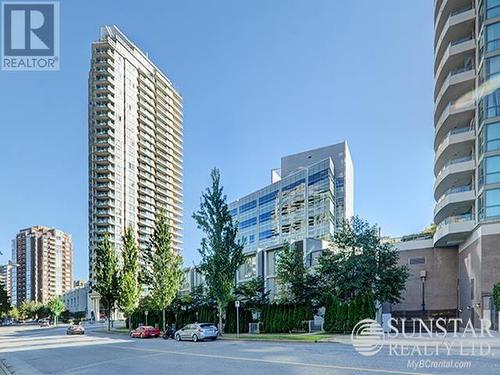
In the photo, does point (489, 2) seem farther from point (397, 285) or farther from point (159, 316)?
point (159, 316)

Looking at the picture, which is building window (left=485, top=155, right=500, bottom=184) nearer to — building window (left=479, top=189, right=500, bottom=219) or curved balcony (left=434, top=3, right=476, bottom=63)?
building window (left=479, top=189, right=500, bottom=219)

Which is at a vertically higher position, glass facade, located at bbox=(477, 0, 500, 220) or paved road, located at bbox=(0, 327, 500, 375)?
glass facade, located at bbox=(477, 0, 500, 220)

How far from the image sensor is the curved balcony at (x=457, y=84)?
3691cm

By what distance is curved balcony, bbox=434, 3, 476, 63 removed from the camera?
1479 inches

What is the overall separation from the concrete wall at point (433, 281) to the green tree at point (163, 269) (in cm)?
2045

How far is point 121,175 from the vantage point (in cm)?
11775

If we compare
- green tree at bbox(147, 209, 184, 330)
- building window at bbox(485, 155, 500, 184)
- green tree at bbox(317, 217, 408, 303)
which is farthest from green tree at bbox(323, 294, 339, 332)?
green tree at bbox(147, 209, 184, 330)

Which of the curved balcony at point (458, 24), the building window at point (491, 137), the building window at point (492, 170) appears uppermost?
the curved balcony at point (458, 24)

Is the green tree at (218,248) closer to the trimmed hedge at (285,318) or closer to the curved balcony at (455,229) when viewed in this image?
the trimmed hedge at (285,318)

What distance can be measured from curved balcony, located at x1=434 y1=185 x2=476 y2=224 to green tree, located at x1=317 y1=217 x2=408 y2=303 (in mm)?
8334

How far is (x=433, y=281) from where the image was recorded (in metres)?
41.6

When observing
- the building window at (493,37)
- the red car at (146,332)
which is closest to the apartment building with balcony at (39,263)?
the red car at (146,332)

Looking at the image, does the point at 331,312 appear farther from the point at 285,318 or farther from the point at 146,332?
the point at 146,332

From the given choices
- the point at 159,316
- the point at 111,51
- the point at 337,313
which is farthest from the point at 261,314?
the point at 111,51
